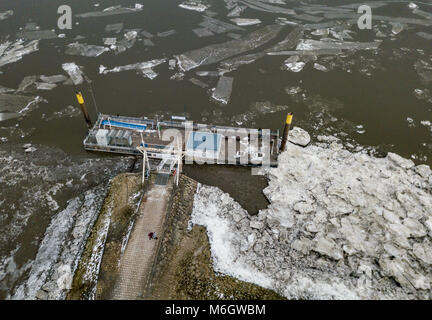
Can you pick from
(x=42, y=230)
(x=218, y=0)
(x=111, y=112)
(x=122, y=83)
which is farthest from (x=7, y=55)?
(x=218, y=0)

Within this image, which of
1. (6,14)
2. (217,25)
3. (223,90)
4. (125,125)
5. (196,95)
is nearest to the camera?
(125,125)

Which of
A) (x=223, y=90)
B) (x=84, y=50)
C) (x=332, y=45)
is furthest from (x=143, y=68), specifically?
(x=332, y=45)

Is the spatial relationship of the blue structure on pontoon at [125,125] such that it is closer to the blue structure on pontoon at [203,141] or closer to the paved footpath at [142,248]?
the blue structure on pontoon at [203,141]

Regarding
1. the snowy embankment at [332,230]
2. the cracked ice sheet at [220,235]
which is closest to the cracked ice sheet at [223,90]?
the snowy embankment at [332,230]

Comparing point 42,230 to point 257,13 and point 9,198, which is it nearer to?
point 9,198

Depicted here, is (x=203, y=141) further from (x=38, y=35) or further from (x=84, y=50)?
(x=38, y=35)

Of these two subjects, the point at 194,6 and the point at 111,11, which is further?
the point at 194,6

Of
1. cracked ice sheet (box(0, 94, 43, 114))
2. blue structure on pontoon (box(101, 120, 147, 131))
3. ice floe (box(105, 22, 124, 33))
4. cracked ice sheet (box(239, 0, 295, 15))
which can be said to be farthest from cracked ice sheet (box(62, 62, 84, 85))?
cracked ice sheet (box(239, 0, 295, 15))
